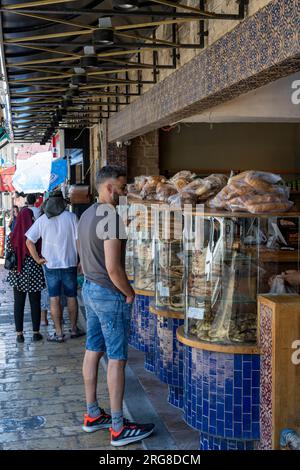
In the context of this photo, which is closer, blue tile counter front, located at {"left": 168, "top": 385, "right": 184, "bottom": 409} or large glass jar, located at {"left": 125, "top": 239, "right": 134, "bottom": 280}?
blue tile counter front, located at {"left": 168, "top": 385, "right": 184, "bottom": 409}

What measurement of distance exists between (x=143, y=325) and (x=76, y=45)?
284 cm

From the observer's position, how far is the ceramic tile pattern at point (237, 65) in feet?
10.8

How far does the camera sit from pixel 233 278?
3.88 meters

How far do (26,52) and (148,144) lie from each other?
354cm

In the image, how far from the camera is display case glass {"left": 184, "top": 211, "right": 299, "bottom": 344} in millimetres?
3840

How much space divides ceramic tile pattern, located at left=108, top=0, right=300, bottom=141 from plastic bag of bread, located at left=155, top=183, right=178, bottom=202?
27.4 inches

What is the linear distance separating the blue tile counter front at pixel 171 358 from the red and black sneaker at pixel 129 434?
2.24 ft

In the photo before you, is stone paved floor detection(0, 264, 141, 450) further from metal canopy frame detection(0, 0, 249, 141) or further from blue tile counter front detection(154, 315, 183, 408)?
metal canopy frame detection(0, 0, 249, 141)

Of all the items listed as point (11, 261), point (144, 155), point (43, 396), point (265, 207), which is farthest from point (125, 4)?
point (144, 155)

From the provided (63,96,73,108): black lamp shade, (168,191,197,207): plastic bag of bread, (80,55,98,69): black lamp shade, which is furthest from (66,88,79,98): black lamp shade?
(168,191,197,207): plastic bag of bread

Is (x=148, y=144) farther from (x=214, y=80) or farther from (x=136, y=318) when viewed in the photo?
(x=214, y=80)

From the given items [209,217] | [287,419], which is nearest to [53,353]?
[209,217]

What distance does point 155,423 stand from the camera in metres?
4.64

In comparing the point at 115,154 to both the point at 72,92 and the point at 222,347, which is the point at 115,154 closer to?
the point at 72,92
